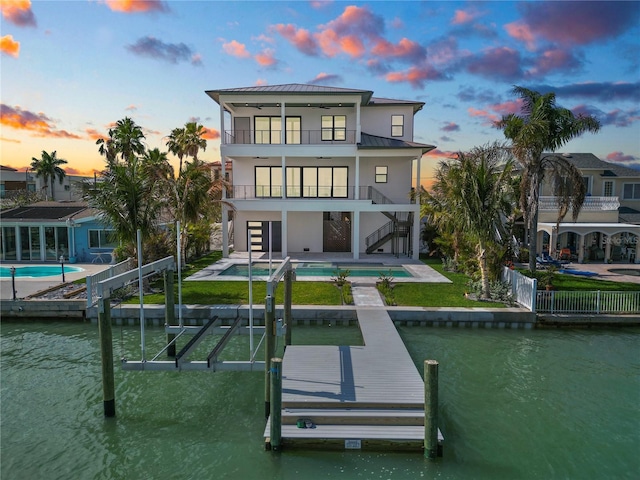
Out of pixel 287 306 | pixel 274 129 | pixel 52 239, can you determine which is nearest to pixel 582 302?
pixel 287 306

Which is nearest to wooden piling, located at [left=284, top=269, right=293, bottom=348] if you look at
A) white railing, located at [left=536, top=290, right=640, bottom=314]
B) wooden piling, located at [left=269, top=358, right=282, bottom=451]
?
wooden piling, located at [left=269, top=358, right=282, bottom=451]

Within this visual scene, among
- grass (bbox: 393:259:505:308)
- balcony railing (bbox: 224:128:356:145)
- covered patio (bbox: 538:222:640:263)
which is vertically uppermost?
balcony railing (bbox: 224:128:356:145)

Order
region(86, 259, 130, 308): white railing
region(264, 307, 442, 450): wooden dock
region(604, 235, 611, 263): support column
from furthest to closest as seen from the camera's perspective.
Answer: region(604, 235, 611, 263): support column → region(86, 259, 130, 308): white railing → region(264, 307, 442, 450): wooden dock

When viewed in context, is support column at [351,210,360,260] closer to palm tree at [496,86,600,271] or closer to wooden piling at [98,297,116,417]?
palm tree at [496,86,600,271]

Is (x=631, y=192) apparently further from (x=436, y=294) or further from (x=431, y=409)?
(x=431, y=409)

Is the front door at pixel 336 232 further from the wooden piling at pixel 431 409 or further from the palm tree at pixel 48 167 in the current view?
the palm tree at pixel 48 167

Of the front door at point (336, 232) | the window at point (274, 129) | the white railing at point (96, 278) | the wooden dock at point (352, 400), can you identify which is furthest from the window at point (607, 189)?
the white railing at point (96, 278)

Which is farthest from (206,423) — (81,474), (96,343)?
(96,343)
